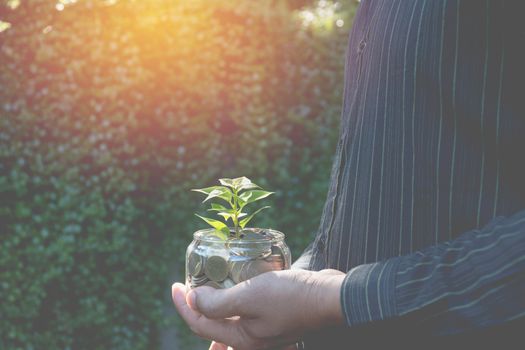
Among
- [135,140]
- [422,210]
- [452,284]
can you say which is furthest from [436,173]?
[135,140]

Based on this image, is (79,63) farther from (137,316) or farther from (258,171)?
(137,316)

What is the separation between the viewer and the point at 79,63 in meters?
4.12

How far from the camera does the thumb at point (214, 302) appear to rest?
128 centimetres

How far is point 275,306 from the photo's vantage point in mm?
1248

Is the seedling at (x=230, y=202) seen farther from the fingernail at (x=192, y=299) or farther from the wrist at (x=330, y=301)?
the wrist at (x=330, y=301)

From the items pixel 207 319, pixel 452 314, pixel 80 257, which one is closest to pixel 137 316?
pixel 80 257

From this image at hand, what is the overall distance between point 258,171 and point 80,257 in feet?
4.58

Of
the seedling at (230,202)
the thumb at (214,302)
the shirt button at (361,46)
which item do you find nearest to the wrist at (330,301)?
the thumb at (214,302)

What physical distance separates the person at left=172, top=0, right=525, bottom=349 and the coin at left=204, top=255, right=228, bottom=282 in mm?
64

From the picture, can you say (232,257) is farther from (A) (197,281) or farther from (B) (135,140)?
(B) (135,140)

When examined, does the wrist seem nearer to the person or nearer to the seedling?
the person

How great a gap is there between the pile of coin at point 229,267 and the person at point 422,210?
0.06 m

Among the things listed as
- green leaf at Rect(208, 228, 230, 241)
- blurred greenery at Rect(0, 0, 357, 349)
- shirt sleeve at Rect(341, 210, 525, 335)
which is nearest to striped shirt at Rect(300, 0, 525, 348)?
shirt sleeve at Rect(341, 210, 525, 335)

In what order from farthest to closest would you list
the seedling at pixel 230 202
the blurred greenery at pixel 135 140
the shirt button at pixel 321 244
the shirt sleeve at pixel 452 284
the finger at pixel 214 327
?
the blurred greenery at pixel 135 140 < the shirt button at pixel 321 244 < the seedling at pixel 230 202 < the finger at pixel 214 327 < the shirt sleeve at pixel 452 284
